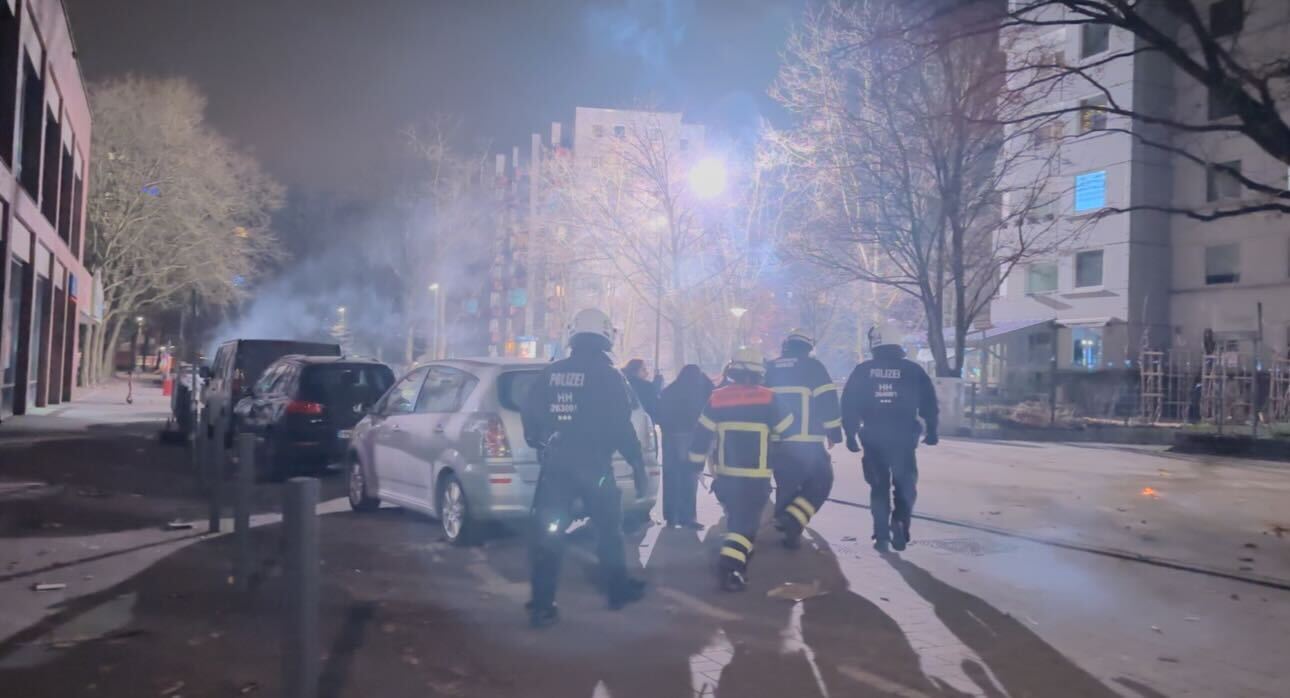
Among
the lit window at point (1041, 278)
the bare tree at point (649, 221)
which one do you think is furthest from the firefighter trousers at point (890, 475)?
the lit window at point (1041, 278)

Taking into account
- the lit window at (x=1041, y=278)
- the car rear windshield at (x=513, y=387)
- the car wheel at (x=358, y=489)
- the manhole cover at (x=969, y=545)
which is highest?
the lit window at (x=1041, y=278)

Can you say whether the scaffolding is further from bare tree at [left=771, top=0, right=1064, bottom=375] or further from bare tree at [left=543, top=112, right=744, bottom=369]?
bare tree at [left=543, top=112, right=744, bottom=369]

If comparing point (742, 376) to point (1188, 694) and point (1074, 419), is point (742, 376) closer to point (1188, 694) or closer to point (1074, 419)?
point (1188, 694)

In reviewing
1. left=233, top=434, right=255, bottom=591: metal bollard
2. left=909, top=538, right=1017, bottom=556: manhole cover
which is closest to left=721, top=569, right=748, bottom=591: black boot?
left=909, top=538, right=1017, bottom=556: manhole cover

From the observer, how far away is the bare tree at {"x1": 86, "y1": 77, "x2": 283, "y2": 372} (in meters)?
36.2

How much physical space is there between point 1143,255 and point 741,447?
33.0 meters

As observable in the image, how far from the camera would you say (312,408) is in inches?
497

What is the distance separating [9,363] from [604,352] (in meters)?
22.0

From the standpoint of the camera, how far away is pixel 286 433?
1247 centimetres

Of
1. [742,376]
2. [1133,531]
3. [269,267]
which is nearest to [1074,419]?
[1133,531]

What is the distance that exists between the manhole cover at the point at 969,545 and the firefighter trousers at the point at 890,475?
1.75 ft

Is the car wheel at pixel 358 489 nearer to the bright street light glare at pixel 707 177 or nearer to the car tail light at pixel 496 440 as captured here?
the car tail light at pixel 496 440

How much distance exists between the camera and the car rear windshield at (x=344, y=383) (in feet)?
41.9

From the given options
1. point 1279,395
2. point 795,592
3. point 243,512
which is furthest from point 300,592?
point 1279,395
